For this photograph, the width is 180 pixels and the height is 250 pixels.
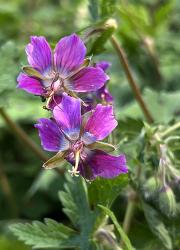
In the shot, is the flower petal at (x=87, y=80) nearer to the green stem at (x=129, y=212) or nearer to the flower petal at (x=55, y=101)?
the flower petal at (x=55, y=101)

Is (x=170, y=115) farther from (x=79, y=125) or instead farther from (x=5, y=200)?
(x=79, y=125)

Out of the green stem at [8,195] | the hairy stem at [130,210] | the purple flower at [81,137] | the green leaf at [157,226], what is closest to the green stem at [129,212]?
the hairy stem at [130,210]

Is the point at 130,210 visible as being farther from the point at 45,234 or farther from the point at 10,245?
the point at 10,245

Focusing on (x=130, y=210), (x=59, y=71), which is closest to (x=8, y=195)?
(x=130, y=210)

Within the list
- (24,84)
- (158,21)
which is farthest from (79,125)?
(158,21)

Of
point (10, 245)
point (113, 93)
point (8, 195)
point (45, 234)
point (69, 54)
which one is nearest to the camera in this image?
point (69, 54)

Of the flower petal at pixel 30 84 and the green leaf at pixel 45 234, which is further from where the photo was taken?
the green leaf at pixel 45 234

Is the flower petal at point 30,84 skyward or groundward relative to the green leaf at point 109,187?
skyward
